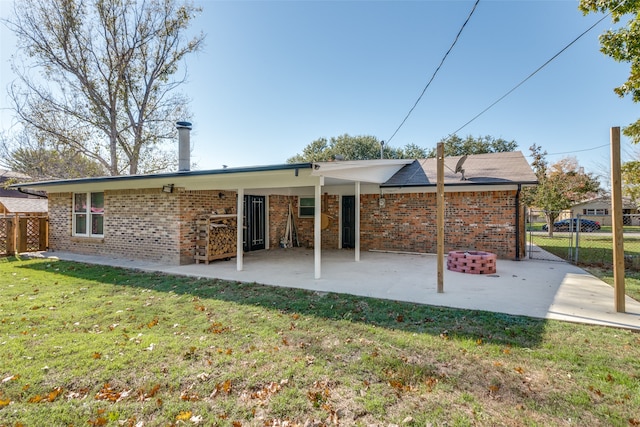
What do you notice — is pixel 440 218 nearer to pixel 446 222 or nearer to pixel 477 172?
pixel 446 222

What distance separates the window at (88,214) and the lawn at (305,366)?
618 centimetres

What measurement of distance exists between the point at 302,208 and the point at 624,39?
10550 millimetres

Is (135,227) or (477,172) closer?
(135,227)

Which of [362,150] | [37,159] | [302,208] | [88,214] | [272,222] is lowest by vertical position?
[272,222]

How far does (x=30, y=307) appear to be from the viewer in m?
5.16

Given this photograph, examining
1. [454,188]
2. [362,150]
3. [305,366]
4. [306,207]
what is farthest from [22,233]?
[362,150]

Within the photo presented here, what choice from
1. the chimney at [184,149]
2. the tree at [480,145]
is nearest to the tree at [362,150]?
the tree at [480,145]

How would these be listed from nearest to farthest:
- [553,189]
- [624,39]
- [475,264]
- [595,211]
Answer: [624,39] → [475,264] → [553,189] → [595,211]

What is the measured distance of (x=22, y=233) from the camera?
1132 cm

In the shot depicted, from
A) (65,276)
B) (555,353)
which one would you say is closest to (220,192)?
(65,276)

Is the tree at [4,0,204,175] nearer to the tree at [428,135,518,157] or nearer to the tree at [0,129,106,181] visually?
the tree at [0,129,106,181]

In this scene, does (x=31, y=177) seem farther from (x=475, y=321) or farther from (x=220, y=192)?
(x=475, y=321)

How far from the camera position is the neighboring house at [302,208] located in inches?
351

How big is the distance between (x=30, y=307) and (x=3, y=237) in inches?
341
